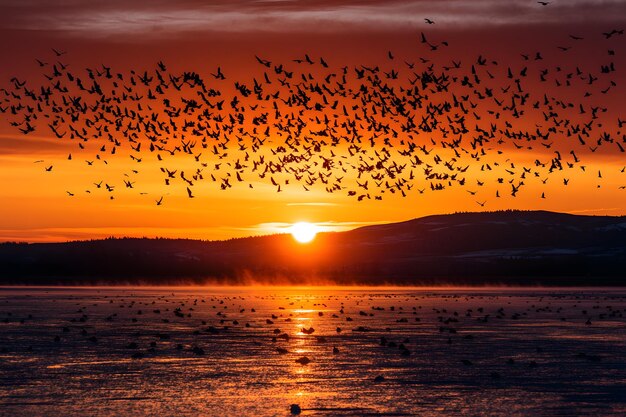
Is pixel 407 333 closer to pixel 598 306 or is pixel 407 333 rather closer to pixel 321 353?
pixel 321 353

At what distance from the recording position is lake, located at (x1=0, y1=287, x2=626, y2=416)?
28.5 m

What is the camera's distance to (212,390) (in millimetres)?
31141

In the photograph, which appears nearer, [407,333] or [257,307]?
[407,333]

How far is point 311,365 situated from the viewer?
37188 mm

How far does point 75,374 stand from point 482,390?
12682 mm

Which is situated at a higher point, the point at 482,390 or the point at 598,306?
the point at 598,306

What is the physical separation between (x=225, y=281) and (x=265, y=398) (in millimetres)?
162075

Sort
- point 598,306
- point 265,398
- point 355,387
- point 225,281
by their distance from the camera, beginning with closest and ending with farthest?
point 265,398, point 355,387, point 598,306, point 225,281

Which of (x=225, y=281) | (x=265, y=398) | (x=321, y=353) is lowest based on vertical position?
(x=265, y=398)

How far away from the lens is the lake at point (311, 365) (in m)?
28.5

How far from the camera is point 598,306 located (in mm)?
80438

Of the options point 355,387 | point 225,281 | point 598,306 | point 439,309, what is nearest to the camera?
point 355,387

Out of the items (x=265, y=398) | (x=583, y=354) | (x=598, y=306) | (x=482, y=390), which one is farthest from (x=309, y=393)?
(x=598, y=306)

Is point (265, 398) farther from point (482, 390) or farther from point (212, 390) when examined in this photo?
point (482, 390)
